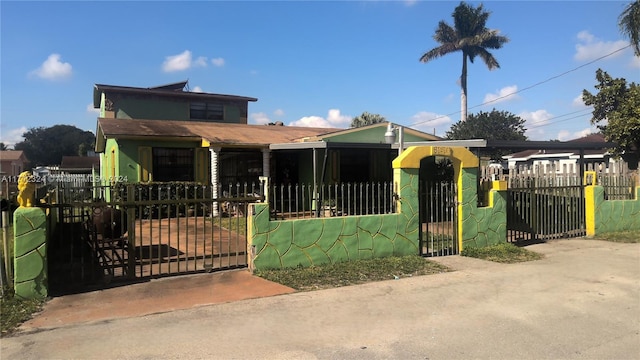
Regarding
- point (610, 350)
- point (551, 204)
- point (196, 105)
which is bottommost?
point (610, 350)

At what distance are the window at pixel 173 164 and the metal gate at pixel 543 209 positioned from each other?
11092mm

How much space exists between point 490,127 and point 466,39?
36.8ft

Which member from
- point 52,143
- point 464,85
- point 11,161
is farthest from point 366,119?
point 52,143

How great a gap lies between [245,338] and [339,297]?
1.83 meters

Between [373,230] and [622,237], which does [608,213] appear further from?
[373,230]

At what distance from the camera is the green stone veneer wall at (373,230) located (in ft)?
23.9

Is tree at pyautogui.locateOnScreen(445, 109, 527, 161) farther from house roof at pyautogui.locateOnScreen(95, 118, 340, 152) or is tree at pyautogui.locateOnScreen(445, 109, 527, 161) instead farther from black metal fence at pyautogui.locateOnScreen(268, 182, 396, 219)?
black metal fence at pyautogui.locateOnScreen(268, 182, 396, 219)

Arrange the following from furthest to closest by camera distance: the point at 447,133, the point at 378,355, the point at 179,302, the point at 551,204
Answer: the point at 447,133 < the point at 551,204 < the point at 179,302 < the point at 378,355

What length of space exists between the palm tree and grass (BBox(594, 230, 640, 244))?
108 ft

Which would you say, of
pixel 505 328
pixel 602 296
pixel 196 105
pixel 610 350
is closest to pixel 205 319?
pixel 505 328

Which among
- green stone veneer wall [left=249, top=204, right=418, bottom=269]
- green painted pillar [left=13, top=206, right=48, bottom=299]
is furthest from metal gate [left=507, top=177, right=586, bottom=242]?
green painted pillar [left=13, top=206, right=48, bottom=299]

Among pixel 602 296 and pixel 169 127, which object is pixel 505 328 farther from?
A: pixel 169 127

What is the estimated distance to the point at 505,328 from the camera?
497 cm

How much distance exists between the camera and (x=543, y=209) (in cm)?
1090
